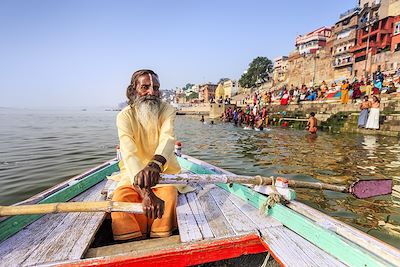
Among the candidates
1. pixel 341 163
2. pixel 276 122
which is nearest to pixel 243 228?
pixel 341 163

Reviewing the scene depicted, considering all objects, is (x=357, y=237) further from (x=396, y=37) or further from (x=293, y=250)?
(x=396, y=37)

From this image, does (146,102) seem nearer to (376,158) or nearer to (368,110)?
(376,158)

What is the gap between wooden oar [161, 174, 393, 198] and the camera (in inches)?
85.7

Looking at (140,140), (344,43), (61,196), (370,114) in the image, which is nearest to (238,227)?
(140,140)

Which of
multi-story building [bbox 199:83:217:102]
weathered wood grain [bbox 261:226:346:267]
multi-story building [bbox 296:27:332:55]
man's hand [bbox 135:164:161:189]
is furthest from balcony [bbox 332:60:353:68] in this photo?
man's hand [bbox 135:164:161:189]

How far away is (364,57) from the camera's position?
3625cm

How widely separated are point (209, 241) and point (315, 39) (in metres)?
68.0

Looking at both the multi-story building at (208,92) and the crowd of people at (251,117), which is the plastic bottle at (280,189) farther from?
the multi-story building at (208,92)

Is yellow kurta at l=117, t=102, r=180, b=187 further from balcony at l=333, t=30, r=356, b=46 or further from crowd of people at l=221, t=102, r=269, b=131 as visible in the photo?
balcony at l=333, t=30, r=356, b=46

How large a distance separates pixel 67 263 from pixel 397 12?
48469 millimetres

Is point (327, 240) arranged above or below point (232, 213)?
above

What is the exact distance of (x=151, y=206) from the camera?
191cm

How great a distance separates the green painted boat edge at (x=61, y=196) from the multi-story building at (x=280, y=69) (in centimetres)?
5933

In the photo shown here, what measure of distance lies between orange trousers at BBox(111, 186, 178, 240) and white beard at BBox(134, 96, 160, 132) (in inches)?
28.7
